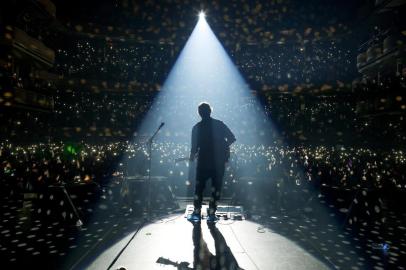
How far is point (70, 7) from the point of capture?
1789 centimetres

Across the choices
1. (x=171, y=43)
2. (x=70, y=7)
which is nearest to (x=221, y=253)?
(x=70, y=7)

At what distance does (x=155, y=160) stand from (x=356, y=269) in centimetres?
672

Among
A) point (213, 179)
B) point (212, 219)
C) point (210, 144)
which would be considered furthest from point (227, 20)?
point (212, 219)

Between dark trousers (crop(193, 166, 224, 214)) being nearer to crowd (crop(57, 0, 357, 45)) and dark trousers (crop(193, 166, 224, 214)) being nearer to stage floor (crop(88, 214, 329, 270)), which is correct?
stage floor (crop(88, 214, 329, 270))

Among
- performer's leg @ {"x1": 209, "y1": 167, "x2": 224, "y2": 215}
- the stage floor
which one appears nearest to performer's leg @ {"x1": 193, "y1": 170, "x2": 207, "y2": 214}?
performer's leg @ {"x1": 209, "y1": 167, "x2": 224, "y2": 215}

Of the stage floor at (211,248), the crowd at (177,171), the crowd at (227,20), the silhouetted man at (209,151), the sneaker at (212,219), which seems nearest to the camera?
the stage floor at (211,248)

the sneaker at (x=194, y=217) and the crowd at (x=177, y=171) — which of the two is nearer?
the sneaker at (x=194, y=217)

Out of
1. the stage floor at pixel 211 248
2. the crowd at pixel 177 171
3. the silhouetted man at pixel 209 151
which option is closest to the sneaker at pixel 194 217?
the silhouetted man at pixel 209 151

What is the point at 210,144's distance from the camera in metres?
4.86

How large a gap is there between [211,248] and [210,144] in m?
1.66

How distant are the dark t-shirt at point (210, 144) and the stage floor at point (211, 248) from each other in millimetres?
781

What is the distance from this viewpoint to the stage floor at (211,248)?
10.0 feet

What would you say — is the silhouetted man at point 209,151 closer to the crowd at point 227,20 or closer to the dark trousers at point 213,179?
the dark trousers at point 213,179

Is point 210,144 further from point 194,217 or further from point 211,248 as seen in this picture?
point 211,248
